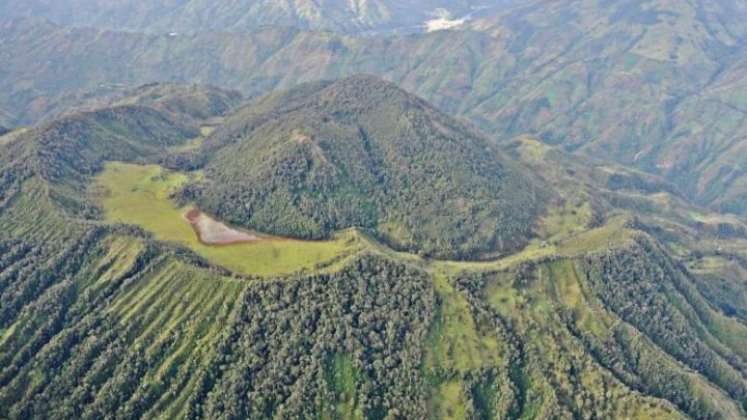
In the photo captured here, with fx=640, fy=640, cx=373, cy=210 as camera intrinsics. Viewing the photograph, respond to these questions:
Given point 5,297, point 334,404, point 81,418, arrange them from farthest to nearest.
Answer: point 5,297
point 334,404
point 81,418

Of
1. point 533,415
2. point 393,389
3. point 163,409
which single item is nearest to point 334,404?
point 393,389

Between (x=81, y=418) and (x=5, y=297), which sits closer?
(x=81, y=418)

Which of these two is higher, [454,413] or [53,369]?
[53,369]

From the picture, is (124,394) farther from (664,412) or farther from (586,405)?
(664,412)

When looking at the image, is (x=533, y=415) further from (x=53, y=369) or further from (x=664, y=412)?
(x=53, y=369)

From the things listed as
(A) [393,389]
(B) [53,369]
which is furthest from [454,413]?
(B) [53,369]

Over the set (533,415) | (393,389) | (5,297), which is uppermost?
(5,297)

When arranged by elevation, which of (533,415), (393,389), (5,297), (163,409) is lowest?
(533,415)

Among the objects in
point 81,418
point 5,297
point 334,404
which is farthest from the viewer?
point 5,297

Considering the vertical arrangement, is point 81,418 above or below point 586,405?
above
